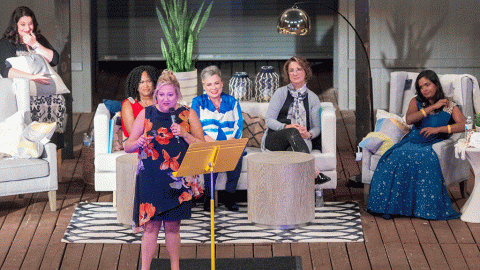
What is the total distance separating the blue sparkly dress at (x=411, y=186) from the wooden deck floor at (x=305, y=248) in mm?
80

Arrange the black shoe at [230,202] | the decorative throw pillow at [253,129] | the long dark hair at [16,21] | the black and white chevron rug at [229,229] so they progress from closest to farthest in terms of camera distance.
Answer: the black and white chevron rug at [229,229] → the black shoe at [230,202] → the decorative throw pillow at [253,129] → the long dark hair at [16,21]

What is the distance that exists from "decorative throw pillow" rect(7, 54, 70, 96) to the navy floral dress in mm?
2715

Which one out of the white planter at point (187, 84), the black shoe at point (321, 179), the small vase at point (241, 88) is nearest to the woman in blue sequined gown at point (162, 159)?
the black shoe at point (321, 179)

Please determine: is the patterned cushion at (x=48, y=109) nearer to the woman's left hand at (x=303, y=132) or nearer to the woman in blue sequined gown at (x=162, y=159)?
the woman's left hand at (x=303, y=132)

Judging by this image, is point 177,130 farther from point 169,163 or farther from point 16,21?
point 16,21

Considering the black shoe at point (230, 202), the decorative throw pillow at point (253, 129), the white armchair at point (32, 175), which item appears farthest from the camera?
the decorative throw pillow at point (253, 129)

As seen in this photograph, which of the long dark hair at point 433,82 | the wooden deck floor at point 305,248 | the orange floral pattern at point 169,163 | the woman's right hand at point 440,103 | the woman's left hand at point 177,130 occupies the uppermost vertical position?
the long dark hair at point 433,82

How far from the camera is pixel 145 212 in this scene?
13.5 ft

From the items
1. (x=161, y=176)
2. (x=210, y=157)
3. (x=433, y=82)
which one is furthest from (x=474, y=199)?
(x=161, y=176)

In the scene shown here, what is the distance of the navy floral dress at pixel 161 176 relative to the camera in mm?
4102

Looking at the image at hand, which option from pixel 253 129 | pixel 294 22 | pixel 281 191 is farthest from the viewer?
pixel 253 129

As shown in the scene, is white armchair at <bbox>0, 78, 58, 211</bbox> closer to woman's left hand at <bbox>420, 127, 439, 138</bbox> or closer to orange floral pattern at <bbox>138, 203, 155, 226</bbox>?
orange floral pattern at <bbox>138, 203, 155, 226</bbox>

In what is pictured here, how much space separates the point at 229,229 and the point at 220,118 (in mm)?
892

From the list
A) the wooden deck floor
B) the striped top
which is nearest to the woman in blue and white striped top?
the striped top
